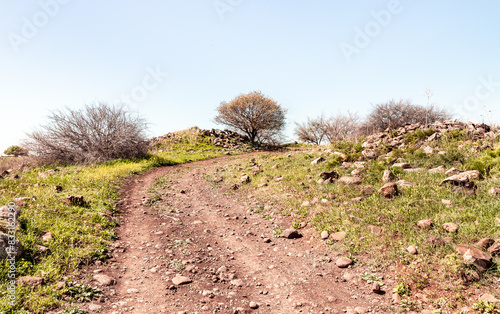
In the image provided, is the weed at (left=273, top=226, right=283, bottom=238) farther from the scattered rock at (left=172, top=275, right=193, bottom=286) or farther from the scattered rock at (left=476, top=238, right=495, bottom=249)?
the scattered rock at (left=476, top=238, right=495, bottom=249)

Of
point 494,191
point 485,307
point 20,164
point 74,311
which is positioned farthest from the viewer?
point 20,164

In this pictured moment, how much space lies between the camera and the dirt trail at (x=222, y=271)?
13.7ft

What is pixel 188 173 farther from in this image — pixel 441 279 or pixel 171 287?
pixel 441 279

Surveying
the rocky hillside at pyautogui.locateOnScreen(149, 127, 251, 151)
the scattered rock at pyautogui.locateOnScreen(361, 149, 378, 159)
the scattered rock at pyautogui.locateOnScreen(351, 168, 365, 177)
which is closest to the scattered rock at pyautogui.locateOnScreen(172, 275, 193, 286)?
the scattered rock at pyautogui.locateOnScreen(351, 168, 365, 177)

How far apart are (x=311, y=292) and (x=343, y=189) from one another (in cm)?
429

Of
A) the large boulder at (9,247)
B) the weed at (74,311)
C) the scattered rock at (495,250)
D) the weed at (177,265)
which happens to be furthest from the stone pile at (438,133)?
the large boulder at (9,247)

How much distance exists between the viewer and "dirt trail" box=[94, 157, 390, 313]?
13.7 feet

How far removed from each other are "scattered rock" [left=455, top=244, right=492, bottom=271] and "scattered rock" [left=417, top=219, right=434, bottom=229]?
104 cm

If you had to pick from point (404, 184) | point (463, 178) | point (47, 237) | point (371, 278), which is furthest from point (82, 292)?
point (463, 178)

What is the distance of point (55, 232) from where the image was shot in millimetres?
6199

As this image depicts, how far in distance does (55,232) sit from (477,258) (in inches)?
325

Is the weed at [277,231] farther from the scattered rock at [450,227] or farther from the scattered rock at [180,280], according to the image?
the scattered rock at [450,227]

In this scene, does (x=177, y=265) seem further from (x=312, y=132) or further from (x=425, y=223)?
(x=312, y=132)

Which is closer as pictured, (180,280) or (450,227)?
(180,280)
